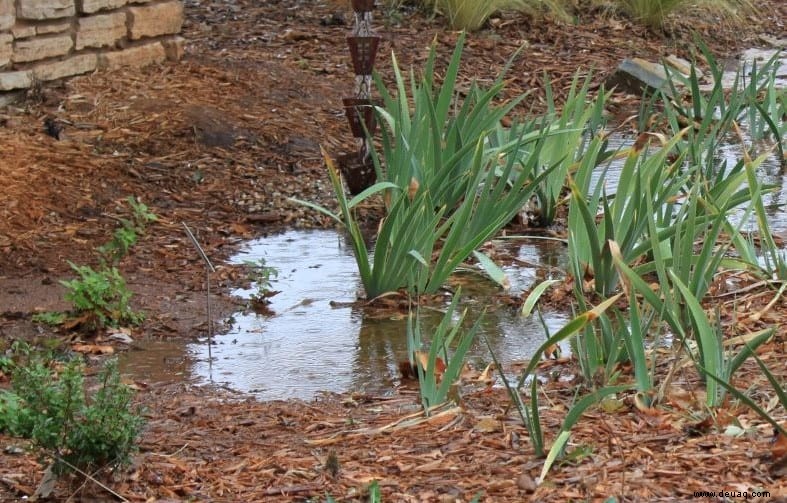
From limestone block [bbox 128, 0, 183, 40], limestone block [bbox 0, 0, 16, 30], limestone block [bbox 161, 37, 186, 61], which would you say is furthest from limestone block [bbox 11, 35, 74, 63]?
limestone block [bbox 161, 37, 186, 61]

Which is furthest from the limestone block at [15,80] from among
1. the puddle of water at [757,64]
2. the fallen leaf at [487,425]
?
the puddle of water at [757,64]

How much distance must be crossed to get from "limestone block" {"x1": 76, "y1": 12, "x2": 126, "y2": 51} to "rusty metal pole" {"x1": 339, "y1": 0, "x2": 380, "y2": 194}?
214cm

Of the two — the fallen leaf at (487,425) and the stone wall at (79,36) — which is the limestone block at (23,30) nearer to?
the stone wall at (79,36)

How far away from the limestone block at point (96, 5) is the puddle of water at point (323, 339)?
2773 mm

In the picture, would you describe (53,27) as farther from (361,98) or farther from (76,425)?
(76,425)

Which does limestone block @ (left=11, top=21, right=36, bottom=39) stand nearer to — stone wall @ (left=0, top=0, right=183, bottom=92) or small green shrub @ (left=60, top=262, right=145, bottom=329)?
stone wall @ (left=0, top=0, right=183, bottom=92)

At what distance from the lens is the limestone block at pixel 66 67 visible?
6832 mm

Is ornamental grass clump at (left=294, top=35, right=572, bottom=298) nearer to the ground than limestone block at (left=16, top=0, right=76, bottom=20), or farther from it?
nearer to the ground

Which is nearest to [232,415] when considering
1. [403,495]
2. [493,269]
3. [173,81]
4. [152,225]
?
[403,495]

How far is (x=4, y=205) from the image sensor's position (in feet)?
17.6

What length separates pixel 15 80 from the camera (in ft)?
21.8

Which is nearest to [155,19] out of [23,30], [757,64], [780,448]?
[23,30]

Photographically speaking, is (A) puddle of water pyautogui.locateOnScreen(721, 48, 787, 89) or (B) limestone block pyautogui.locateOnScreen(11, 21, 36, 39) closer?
(B) limestone block pyautogui.locateOnScreen(11, 21, 36, 39)

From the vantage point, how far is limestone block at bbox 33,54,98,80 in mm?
6832
